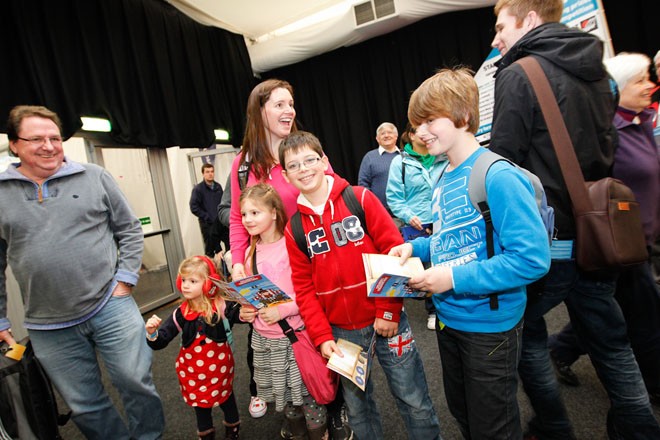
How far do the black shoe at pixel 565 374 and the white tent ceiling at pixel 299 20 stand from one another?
442 cm

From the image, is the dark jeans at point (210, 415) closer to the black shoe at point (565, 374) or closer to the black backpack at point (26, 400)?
the black backpack at point (26, 400)

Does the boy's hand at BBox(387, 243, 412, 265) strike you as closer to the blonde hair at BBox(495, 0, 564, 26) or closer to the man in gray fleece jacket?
the blonde hair at BBox(495, 0, 564, 26)

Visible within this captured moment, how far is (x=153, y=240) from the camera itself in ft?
17.0

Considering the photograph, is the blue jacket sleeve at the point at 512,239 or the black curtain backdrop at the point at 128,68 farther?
the black curtain backdrop at the point at 128,68

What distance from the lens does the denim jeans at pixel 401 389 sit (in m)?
1.28

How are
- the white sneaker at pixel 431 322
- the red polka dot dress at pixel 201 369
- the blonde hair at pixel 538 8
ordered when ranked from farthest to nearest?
the white sneaker at pixel 431 322, the red polka dot dress at pixel 201 369, the blonde hair at pixel 538 8

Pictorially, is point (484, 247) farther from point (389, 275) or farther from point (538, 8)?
point (538, 8)

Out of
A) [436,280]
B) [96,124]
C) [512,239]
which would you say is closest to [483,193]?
[512,239]

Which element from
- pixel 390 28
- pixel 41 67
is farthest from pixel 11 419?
pixel 390 28

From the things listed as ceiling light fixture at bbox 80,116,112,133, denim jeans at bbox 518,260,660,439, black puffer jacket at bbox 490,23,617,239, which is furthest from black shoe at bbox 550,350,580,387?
ceiling light fixture at bbox 80,116,112,133

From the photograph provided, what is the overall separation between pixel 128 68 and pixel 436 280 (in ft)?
15.1

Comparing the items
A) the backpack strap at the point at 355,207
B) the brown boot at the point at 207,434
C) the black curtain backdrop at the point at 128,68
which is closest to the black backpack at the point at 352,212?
the backpack strap at the point at 355,207

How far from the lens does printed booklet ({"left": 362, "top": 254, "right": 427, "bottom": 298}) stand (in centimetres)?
95

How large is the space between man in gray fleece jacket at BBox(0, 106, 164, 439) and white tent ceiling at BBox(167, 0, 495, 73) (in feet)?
14.0
